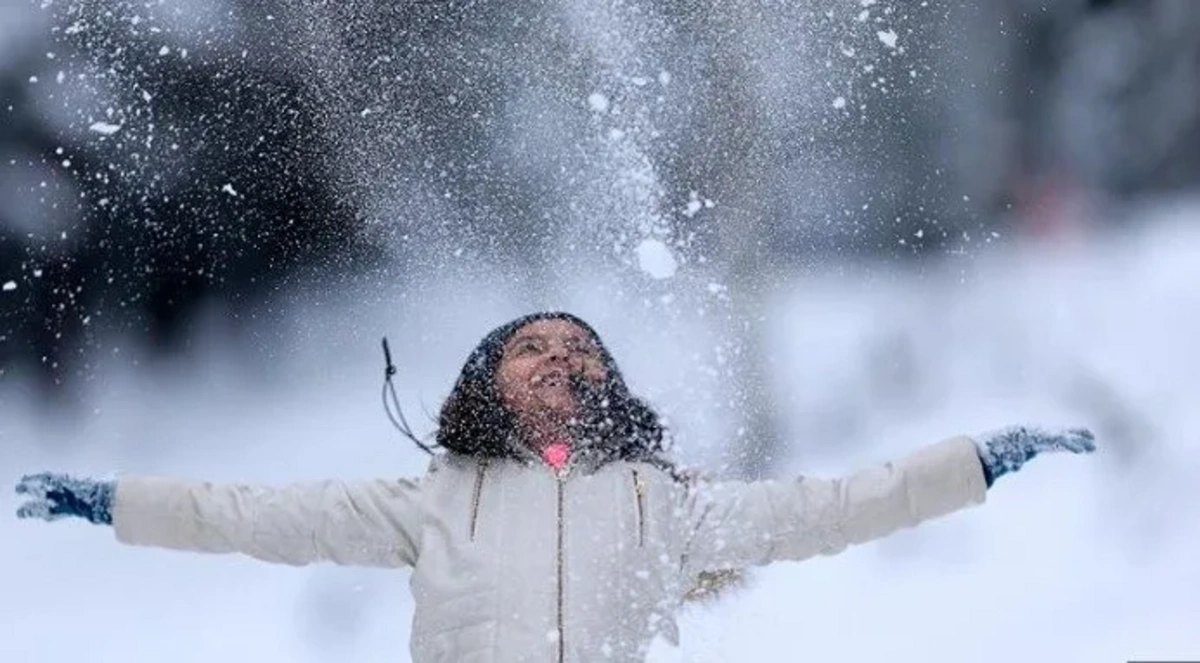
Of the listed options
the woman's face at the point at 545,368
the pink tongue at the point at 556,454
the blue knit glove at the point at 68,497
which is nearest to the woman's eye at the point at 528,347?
the woman's face at the point at 545,368

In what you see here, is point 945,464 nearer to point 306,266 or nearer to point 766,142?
point 766,142

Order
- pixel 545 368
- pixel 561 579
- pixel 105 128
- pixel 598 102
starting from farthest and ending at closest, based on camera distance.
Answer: pixel 598 102 < pixel 105 128 < pixel 545 368 < pixel 561 579

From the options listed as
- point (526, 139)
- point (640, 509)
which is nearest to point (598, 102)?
point (526, 139)

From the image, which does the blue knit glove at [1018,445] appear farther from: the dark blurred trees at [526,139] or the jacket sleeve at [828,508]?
the dark blurred trees at [526,139]

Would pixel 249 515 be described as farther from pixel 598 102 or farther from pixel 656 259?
pixel 598 102

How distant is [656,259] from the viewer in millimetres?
6547

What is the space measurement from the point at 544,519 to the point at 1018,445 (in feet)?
A: 3.86

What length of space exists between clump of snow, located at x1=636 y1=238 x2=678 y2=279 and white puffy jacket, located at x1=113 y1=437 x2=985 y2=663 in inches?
116

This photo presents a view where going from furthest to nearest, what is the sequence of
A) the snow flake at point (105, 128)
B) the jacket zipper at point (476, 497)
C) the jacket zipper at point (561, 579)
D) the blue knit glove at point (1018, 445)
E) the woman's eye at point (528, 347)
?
the snow flake at point (105, 128) < the woman's eye at point (528, 347) < the blue knit glove at point (1018, 445) < the jacket zipper at point (476, 497) < the jacket zipper at point (561, 579)

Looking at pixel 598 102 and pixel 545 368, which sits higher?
pixel 598 102

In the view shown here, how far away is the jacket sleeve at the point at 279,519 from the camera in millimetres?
3340

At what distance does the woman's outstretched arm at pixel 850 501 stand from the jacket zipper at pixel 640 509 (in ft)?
0.46

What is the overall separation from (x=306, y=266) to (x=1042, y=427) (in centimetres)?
395

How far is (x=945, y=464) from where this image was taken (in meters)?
3.41
